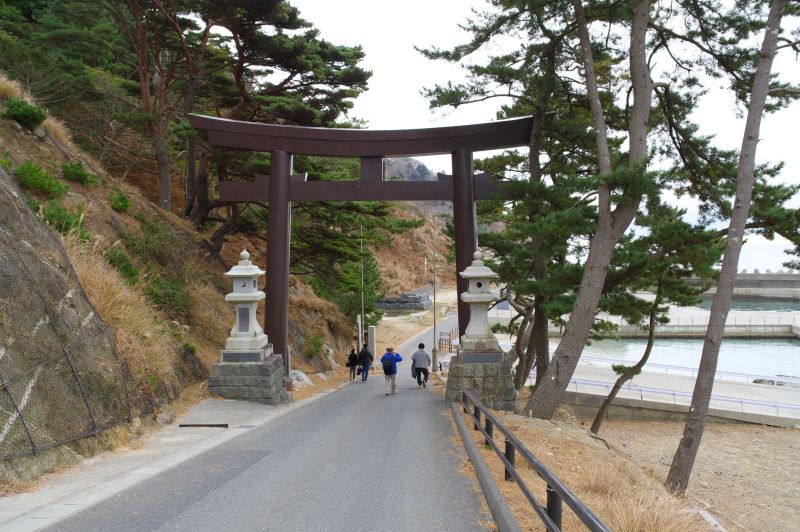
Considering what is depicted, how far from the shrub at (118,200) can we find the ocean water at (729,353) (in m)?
31.0

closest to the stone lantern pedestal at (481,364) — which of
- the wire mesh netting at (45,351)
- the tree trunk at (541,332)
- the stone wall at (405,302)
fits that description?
the tree trunk at (541,332)

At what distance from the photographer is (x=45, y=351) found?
6621 millimetres

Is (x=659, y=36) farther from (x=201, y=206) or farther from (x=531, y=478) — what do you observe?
(x=201, y=206)

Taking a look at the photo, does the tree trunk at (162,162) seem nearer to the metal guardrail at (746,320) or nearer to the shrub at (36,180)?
the shrub at (36,180)

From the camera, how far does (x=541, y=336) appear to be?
14625 millimetres

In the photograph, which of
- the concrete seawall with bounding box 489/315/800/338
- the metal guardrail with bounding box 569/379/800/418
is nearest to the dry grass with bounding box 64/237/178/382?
the metal guardrail with bounding box 569/379/800/418

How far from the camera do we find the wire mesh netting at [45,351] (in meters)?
5.78

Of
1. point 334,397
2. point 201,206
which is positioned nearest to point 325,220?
point 201,206

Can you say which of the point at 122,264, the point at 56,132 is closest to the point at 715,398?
the point at 122,264

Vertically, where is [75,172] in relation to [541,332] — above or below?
above

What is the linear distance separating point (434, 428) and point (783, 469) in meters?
12.7

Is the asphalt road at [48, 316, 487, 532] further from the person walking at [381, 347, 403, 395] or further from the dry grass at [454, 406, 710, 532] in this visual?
the person walking at [381, 347, 403, 395]

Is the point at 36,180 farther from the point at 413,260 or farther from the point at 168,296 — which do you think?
the point at 413,260

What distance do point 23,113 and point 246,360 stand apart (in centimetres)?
873
